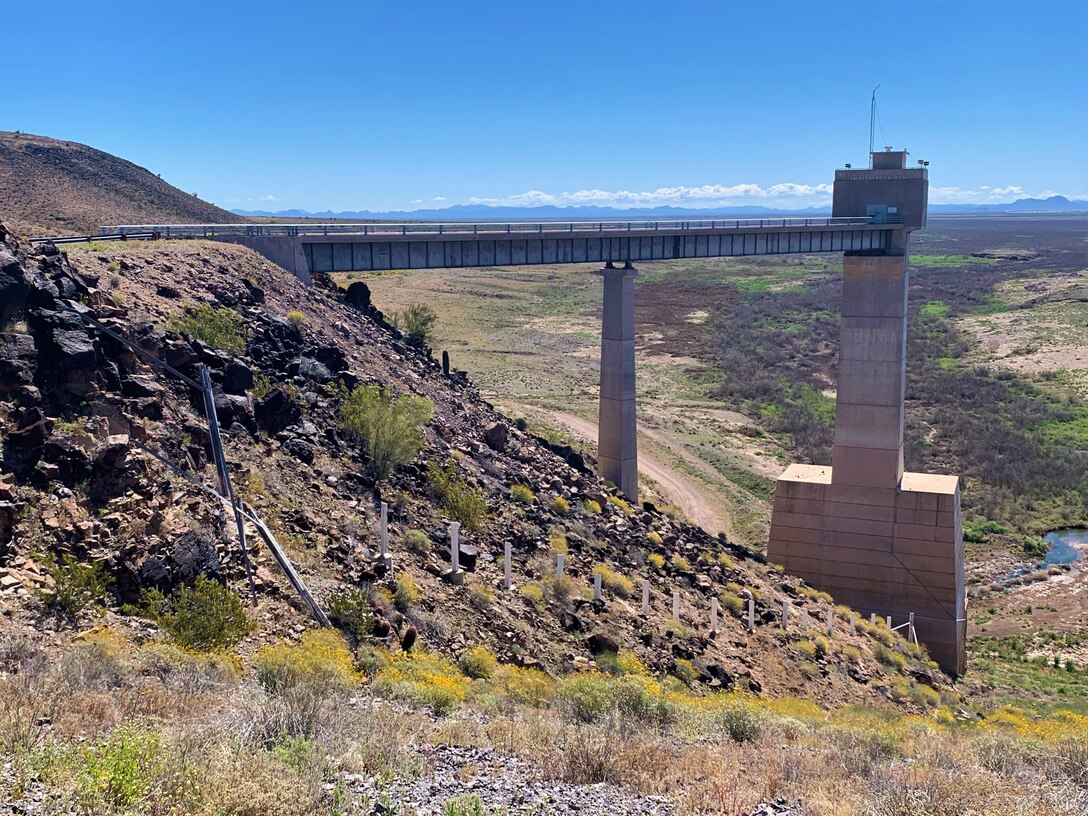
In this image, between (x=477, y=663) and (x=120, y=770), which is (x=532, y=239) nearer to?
(x=477, y=663)

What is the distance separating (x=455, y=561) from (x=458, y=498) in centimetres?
301

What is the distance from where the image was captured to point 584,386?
71125 mm

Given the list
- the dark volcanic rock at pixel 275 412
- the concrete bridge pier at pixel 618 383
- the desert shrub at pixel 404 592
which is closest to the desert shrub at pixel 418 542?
the desert shrub at pixel 404 592

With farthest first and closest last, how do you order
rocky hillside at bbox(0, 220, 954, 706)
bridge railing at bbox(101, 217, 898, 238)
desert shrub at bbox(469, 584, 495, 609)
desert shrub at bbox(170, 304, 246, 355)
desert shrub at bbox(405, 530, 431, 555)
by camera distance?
bridge railing at bbox(101, 217, 898, 238) < desert shrub at bbox(170, 304, 246, 355) < desert shrub at bbox(405, 530, 431, 555) < desert shrub at bbox(469, 584, 495, 609) < rocky hillside at bbox(0, 220, 954, 706)

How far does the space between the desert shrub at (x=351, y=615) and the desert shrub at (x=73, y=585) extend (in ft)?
11.3

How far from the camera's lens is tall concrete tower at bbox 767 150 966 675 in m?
37.2

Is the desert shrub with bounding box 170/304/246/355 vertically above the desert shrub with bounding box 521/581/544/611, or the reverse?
the desert shrub with bounding box 170/304/246/355

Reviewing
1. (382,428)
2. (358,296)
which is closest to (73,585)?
(382,428)

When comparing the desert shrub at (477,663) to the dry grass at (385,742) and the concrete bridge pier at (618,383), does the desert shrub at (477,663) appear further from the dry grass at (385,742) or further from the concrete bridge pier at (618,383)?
the concrete bridge pier at (618,383)

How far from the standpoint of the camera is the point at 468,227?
36375 mm

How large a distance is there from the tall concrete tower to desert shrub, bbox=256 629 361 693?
28182 mm

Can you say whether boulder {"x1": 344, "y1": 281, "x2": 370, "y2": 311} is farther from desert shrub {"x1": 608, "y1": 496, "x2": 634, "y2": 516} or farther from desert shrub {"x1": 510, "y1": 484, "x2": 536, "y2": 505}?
desert shrub {"x1": 510, "y1": 484, "x2": 536, "y2": 505}

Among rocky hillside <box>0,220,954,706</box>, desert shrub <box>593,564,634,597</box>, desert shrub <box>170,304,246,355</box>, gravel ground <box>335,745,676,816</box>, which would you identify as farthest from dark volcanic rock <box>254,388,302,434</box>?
gravel ground <box>335,745,676,816</box>

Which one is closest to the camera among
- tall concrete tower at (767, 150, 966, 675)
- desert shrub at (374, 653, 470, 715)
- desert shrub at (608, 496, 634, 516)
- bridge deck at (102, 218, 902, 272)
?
desert shrub at (374, 653, 470, 715)
